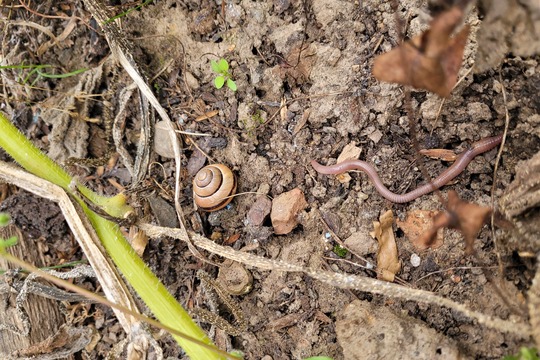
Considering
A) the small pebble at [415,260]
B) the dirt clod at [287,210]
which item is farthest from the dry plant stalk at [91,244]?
the small pebble at [415,260]

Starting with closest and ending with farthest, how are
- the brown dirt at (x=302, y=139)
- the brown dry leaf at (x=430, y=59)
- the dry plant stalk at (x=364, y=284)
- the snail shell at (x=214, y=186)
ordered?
the brown dry leaf at (x=430, y=59) < the dry plant stalk at (x=364, y=284) < the brown dirt at (x=302, y=139) < the snail shell at (x=214, y=186)

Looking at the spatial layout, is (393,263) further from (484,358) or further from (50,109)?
(50,109)

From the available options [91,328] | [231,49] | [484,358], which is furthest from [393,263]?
[91,328]

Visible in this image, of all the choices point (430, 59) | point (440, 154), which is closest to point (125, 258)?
point (440, 154)

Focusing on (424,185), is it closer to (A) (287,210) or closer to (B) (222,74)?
(A) (287,210)

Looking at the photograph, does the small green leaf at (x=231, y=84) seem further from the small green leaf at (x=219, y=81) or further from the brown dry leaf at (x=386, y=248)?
the brown dry leaf at (x=386, y=248)

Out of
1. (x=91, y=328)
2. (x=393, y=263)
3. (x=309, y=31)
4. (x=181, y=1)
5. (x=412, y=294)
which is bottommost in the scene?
(x=91, y=328)

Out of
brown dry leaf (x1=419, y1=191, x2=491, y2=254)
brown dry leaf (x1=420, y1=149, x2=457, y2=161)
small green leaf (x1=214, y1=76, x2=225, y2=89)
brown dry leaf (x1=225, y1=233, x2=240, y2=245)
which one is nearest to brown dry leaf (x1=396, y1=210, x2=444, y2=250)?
brown dry leaf (x1=420, y1=149, x2=457, y2=161)
